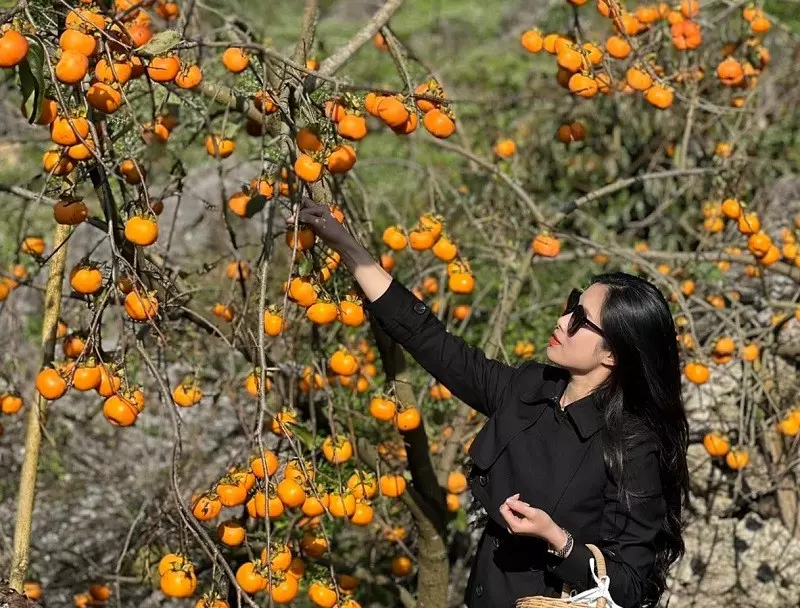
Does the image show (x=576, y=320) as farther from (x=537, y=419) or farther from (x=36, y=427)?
(x=36, y=427)

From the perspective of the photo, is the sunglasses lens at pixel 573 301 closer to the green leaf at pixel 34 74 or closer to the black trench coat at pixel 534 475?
the black trench coat at pixel 534 475

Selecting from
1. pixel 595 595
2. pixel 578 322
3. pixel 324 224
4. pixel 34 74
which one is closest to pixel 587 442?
pixel 578 322

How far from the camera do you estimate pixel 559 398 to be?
2.12 meters

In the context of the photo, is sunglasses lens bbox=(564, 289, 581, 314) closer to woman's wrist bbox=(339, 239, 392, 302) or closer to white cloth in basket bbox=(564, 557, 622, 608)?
woman's wrist bbox=(339, 239, 392, 302)

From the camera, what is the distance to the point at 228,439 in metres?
4.57

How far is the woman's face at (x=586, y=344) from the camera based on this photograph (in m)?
2.00

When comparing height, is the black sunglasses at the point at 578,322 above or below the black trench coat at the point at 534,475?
above

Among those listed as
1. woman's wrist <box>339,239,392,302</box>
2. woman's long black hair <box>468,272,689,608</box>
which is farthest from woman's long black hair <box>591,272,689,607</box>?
woman's wrist <box>339,239,392,302</box>

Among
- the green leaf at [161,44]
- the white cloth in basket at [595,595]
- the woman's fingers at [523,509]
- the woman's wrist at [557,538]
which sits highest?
the green leaf at [161,44]

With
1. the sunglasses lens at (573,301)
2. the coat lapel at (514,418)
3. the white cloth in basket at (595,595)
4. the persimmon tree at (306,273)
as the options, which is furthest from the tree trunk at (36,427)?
the white cloth in basket at (595,595)

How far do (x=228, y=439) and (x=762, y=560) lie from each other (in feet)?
7.59

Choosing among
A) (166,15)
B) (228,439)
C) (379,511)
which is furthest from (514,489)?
(228,439)

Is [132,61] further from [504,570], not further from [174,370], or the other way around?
[174,370]

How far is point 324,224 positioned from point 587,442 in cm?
69
